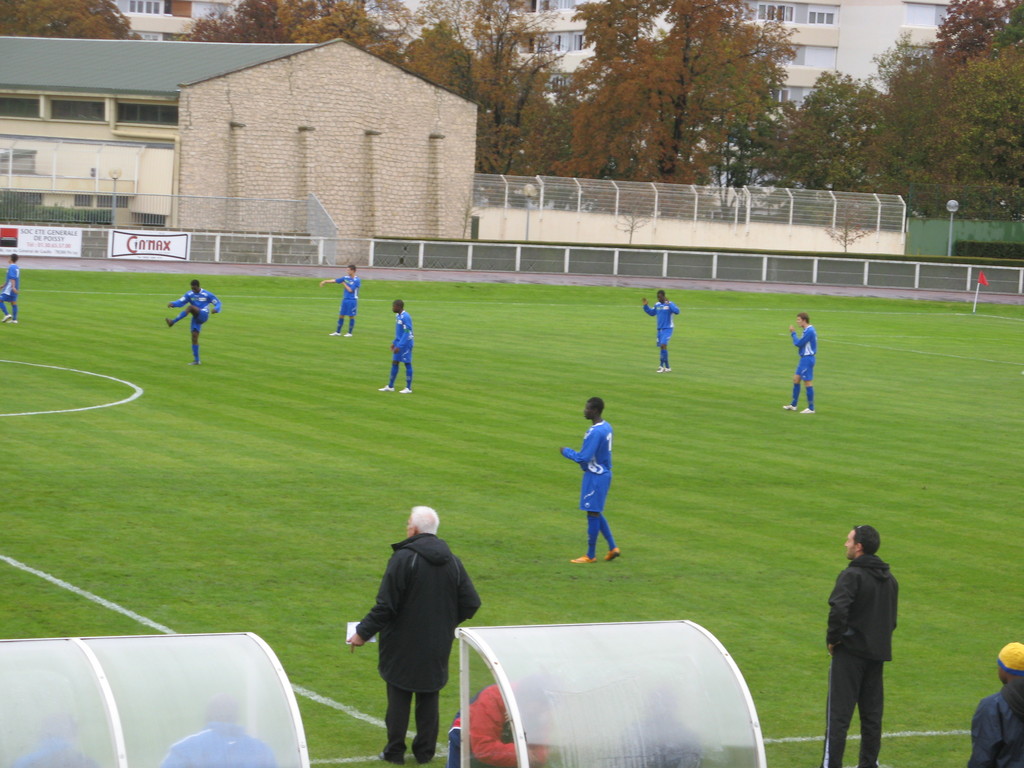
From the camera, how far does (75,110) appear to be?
70.8 metres

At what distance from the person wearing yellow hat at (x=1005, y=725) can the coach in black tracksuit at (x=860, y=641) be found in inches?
80.2

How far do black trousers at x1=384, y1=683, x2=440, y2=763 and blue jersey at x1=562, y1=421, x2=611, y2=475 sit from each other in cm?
563

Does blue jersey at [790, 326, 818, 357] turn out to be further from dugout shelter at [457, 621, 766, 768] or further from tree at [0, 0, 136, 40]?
tree at [0, 0, 136, 40]

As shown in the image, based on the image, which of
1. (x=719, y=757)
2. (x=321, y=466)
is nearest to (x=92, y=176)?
(x=321, y=466)

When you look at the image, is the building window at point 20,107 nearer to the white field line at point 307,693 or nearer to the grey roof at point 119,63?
the grey roof at point 119,63

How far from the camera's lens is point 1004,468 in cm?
2303

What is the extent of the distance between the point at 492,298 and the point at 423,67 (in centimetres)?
3735

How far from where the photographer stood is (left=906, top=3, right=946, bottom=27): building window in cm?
10644

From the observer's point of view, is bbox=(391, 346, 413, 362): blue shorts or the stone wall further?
the stone wall

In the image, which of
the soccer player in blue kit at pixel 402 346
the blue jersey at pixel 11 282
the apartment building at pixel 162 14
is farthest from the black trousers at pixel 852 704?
the apartment building at pixel 162 14

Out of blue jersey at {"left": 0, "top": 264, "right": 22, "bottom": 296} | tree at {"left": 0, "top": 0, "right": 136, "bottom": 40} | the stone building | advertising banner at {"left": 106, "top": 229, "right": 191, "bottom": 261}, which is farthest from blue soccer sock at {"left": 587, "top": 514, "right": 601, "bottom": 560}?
tree at {"left": 0, "top": 0, "right": 136, "bottom": 40}

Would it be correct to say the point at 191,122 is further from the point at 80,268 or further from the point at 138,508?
the point at 138,508

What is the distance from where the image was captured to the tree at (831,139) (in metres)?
86.1

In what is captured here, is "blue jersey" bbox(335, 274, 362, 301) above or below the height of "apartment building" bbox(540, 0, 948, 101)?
below
